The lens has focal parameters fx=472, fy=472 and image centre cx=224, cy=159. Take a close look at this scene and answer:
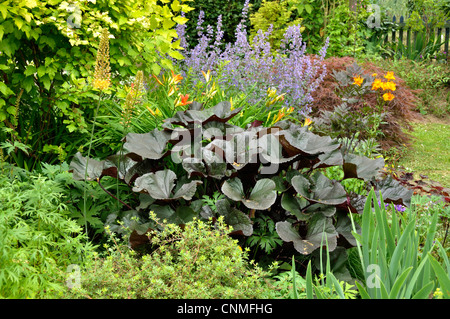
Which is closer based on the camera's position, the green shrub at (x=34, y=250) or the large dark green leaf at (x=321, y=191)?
the green shrub at (x=34, y=250)

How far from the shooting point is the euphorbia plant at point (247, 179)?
2.41 m

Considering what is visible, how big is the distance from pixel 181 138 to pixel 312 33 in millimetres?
5862

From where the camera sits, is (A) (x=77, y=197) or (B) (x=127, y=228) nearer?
(B) (x=127, y=228)

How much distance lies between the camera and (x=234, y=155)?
2.57m

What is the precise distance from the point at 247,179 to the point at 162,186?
0.49m

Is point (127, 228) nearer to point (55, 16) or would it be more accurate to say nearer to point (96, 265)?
point (96, 265)

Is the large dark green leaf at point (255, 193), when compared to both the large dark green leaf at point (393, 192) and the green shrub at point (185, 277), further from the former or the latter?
the large dark green leaf at point (393, 192)

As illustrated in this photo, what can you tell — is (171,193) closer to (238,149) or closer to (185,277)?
(238,149)

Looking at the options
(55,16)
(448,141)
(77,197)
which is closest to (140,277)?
(77,197)

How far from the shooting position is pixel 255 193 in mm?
2455

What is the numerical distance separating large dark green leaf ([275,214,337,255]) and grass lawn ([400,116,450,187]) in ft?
9.28

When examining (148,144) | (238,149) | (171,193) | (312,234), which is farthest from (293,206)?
(148,144)

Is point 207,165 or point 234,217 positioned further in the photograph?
point 207,165

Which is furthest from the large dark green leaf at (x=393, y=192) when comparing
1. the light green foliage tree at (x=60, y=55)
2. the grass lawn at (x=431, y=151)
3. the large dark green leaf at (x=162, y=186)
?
the grass lawn at (x=431, y=151)
